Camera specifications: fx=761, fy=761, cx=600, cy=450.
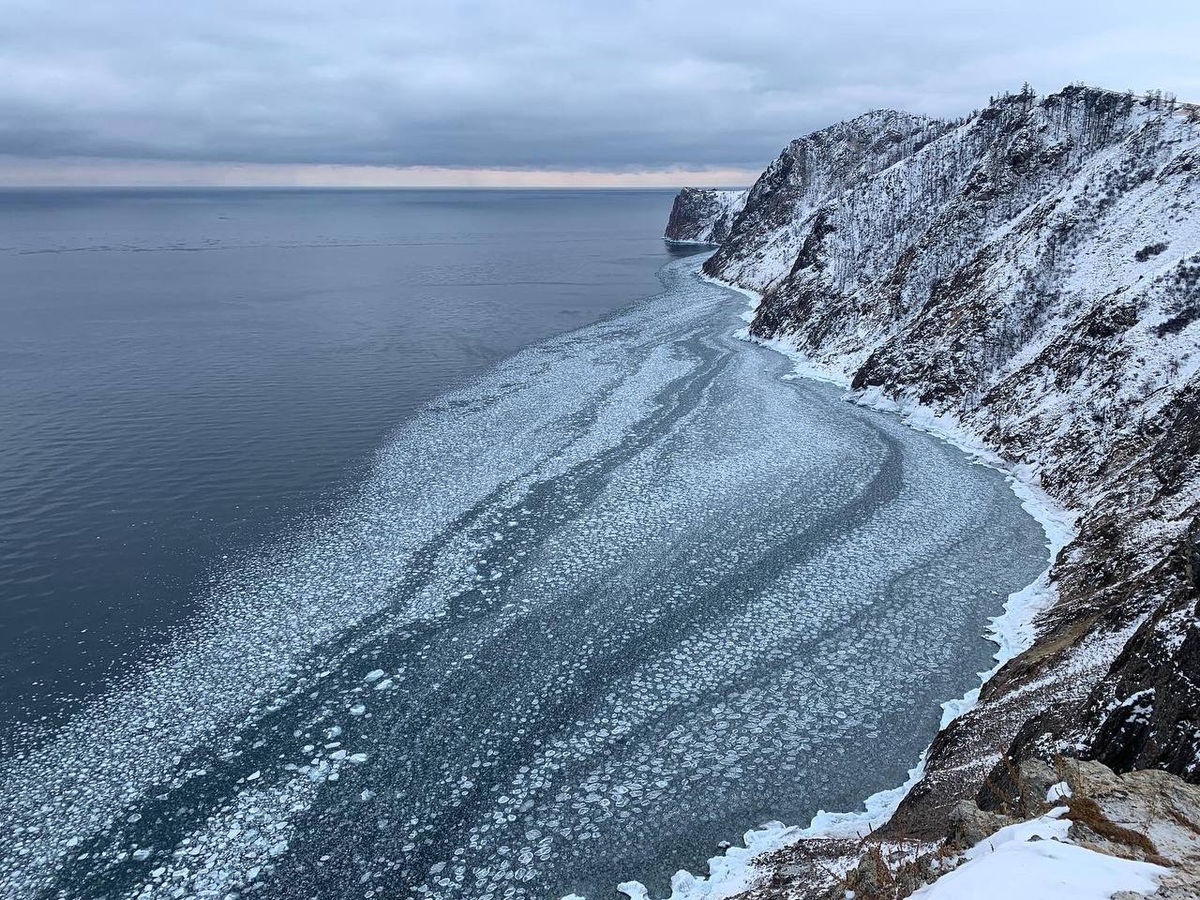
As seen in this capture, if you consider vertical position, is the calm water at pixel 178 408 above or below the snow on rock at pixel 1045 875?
below

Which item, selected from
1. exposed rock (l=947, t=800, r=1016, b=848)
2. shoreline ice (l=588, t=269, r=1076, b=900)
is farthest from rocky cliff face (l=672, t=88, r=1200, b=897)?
exposed rock (l=947, t=800, r=1016, b=848)

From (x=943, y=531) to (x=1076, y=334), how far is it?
60.2 feet

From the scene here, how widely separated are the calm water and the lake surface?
70cm

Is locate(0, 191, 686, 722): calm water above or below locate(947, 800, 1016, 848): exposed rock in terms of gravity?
below

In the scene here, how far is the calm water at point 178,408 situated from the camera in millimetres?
31156

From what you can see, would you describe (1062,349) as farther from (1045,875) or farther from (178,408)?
(178,408)

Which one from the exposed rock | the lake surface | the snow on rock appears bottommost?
the lake surface

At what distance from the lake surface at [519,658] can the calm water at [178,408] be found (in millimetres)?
700

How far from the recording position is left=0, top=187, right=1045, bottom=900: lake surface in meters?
19.4

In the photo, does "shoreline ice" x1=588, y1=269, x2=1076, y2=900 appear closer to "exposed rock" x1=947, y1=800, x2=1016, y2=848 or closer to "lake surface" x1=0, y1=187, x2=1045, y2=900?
"lake surface" x1=0, y1=187, x2=1045, y2=900

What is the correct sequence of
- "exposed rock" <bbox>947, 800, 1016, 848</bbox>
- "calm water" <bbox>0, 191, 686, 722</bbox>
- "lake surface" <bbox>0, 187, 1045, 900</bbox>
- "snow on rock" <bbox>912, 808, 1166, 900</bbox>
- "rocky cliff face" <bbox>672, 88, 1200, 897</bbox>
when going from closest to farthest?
"snow on rock" <bbox>912, 808, 1166, 900</bbox> → "exposed rock" <bbox>947, 800, 1016, 848</bbox> → "rocky cliff face" <bbox>672, 88, 1200, 897</bbox> → "lake surface" <bbox>0, 187, 1045, 900</bbox> → "calm water" <bbox>0, 191, 686, 722</bbox>

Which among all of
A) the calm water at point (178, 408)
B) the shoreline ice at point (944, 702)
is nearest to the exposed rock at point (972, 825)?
the shoreline ice at point (944, 702)

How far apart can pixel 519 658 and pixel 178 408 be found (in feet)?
140

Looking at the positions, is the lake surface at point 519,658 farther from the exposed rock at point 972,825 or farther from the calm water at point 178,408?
the exposed rock at point 972,825
